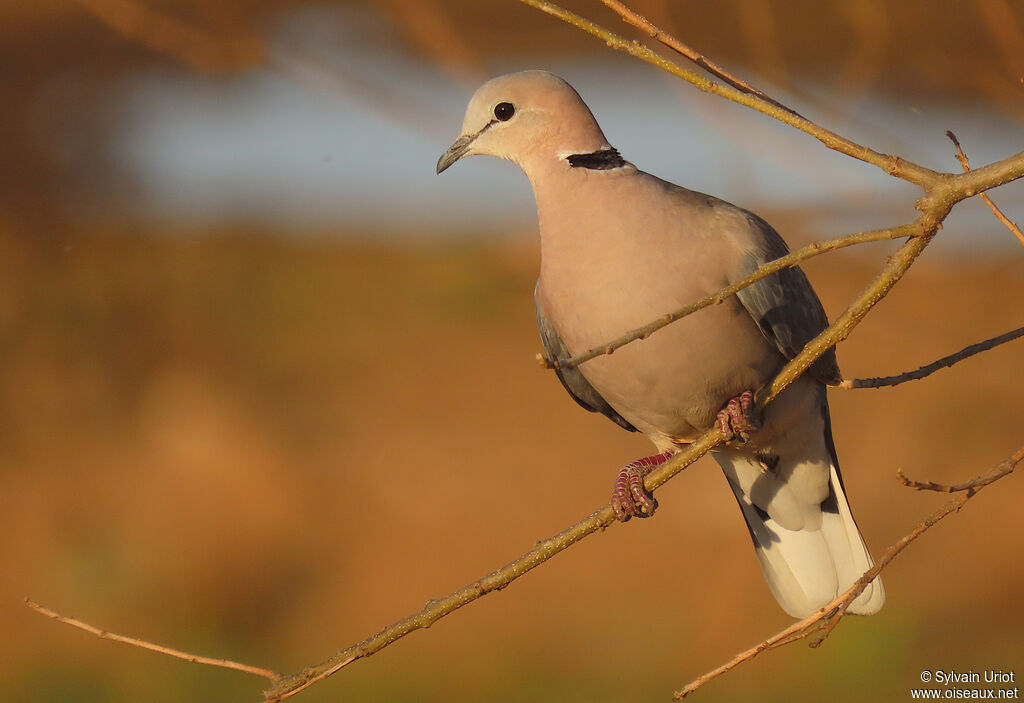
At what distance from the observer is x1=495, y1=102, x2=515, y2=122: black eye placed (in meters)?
2.67

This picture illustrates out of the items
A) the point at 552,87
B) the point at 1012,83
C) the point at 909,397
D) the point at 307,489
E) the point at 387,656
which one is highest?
the point at 307,489

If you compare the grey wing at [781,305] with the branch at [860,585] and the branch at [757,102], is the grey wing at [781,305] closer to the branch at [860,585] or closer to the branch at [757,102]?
the branch at [860,585]

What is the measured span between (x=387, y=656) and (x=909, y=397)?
3621mm

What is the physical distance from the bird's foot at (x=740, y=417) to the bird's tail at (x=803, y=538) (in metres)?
0.60

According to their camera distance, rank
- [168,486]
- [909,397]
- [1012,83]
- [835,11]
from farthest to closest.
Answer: [168,486] → [835,11] → [909,397] → [1012,83]

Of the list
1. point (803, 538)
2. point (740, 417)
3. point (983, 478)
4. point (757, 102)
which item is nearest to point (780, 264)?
point (757, 102)

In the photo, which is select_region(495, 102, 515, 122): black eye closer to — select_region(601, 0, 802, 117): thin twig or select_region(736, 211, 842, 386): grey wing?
select_region(736, 211, 842, 386): grey wing

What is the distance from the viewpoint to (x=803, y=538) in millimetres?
3322

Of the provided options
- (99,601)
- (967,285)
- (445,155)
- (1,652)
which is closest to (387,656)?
(99,601)

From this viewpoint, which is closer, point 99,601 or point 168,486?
point 99,601

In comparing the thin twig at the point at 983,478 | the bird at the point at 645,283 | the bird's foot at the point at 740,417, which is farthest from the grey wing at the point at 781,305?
the thin twig at the point at 983,478

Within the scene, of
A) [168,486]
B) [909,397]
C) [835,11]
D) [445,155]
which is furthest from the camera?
[168,486]

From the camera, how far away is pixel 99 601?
7352 mm

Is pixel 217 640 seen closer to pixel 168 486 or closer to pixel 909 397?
pixel 168 486
